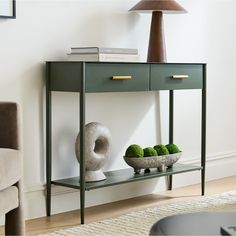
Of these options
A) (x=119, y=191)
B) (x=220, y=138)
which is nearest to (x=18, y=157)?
(x=119, y=191)

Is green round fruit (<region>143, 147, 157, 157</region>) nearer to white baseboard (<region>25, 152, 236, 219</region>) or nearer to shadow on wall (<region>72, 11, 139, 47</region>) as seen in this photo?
white baseboard (<region>25, 152, 236, 219</region>)

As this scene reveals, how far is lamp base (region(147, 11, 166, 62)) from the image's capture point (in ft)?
12.1

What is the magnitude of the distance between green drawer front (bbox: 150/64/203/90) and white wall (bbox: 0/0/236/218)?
0.30 meters

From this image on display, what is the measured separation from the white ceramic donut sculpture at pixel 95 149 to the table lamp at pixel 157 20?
566 millimetres

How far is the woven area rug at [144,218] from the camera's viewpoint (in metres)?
3.03

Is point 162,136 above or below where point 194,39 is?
below

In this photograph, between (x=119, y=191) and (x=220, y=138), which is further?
(x=220, y=138)

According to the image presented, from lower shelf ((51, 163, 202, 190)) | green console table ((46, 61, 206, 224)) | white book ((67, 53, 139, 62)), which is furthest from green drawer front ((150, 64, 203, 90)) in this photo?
lower shelf ((51, 163, 202, 190))

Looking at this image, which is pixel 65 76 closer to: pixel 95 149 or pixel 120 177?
pixel 95 149

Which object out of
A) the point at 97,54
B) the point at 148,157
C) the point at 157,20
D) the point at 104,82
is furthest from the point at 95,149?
the point at 157,20

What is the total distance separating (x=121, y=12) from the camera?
12.4 feet

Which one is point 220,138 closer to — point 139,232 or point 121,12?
point 121,12

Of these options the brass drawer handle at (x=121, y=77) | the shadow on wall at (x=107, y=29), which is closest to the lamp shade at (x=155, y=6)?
the shadow on wall at (x=107, y=29)

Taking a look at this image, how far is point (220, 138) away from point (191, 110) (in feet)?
1.47
